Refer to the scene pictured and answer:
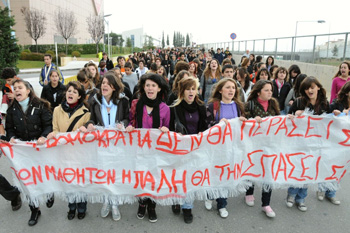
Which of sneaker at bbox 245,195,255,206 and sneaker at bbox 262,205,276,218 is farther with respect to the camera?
sneaker at bbox 245,195,255,206

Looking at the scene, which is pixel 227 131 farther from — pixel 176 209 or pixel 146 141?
pixel 176 209

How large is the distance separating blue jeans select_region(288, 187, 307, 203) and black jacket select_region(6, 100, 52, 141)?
10.6ft

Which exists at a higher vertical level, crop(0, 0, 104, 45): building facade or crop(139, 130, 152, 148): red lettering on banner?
crop(0, 0, 104, 45): building facade

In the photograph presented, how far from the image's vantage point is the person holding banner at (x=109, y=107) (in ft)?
11.8

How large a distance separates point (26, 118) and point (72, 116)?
55cm

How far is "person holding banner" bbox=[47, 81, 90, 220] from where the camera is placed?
137 inches

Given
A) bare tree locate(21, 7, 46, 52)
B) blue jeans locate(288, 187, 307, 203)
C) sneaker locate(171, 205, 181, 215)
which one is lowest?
sneaker locate(171, 205, 181, 215)

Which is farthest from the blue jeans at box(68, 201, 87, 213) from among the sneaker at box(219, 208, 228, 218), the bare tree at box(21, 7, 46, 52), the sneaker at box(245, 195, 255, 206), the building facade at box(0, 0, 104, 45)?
the bare tree at box(21, 7, 46, 52)

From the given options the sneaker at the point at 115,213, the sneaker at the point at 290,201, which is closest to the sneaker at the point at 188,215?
the sneaker at the point at 115,213

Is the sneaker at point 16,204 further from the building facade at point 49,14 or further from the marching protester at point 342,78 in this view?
the building facade at point 49,14

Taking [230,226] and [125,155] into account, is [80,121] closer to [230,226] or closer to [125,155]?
[125,155]

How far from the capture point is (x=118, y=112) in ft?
12.0

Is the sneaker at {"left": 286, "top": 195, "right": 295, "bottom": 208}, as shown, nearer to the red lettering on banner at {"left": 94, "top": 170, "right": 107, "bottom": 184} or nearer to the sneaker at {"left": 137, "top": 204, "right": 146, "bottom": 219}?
the sneaker at {"left": 137, "top": 204, "right": 146, "bottom": 219}

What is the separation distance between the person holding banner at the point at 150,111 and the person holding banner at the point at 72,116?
667 mm
